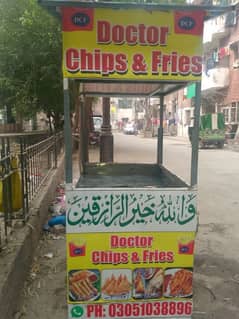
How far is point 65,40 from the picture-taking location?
2.20 meters

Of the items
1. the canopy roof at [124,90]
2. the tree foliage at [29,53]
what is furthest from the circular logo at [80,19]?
the tree foliage at [29,53]

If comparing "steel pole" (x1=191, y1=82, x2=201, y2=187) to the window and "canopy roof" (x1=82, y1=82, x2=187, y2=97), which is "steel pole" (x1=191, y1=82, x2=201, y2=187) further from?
the window

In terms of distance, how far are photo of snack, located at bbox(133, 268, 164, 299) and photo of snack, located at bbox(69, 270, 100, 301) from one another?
30 cm

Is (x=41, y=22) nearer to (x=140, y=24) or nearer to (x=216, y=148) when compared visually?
(x=140, y=24)

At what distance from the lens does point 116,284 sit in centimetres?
250

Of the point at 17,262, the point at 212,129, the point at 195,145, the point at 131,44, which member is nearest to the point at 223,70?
the point at 212,129

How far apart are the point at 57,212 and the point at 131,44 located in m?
3.63

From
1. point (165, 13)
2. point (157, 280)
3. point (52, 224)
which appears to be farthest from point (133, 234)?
point (52, 224)

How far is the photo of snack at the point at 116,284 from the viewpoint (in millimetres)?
2480

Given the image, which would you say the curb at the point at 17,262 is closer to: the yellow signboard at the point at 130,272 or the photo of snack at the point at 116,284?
the yellow signboard at the point at 130,272

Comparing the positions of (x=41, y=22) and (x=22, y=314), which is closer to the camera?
(x=22, y=314)

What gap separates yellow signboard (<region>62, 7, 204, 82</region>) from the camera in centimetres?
220

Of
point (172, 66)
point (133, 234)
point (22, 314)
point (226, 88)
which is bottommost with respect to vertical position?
point (22, 314)

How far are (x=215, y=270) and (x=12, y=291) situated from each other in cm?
215
